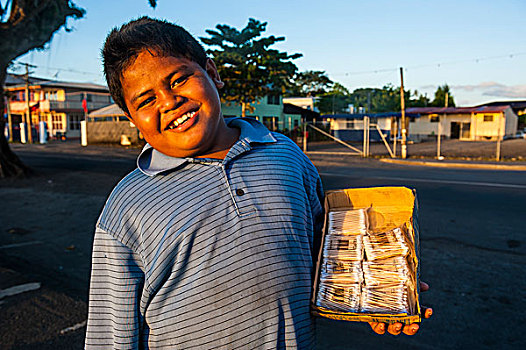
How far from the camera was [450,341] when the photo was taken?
3.31 metres

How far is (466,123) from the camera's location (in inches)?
1750

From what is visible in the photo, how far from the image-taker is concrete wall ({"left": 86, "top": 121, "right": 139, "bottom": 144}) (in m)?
34.7

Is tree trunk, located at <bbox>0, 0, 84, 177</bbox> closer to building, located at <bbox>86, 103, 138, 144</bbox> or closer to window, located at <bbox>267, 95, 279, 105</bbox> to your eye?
building, located at <bbox>86, 103, 138, 144</bbox>

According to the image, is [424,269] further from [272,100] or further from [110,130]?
[272,100]

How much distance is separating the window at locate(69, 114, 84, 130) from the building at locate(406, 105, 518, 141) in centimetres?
3481

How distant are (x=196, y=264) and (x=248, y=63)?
29197 millimetres

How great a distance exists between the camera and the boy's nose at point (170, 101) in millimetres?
1486

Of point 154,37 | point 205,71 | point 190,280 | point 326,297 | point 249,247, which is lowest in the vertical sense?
point 326,297

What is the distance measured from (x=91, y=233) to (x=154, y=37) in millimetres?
5798

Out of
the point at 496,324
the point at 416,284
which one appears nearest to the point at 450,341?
the point at 496,324

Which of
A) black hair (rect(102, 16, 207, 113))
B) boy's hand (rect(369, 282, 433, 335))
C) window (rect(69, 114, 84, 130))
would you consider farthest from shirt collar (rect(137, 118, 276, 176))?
window (rect(69, 114, 84, 130))

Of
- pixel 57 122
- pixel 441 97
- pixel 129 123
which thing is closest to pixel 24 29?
pixel 129 123

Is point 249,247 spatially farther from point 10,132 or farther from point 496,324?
point 10,132

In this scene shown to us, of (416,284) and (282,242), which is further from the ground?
(282,242)
